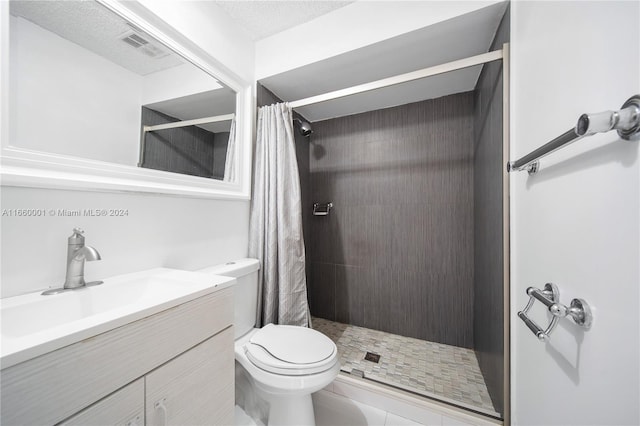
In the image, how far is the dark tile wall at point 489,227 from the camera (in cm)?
110

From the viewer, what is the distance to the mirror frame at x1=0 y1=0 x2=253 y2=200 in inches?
26.1

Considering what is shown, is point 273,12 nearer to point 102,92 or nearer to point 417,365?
point 102,92

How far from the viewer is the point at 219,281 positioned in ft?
2.69

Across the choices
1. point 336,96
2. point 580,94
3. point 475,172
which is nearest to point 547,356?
point 580,94

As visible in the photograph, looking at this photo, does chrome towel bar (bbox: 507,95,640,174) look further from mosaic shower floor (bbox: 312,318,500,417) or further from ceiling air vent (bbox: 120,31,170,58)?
ceiling air vent (bbox: 120,31,170,58)

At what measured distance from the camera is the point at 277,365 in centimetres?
97

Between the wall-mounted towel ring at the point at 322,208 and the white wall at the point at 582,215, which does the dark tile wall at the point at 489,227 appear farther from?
the wall-mounted towel ring at the point at 322,208

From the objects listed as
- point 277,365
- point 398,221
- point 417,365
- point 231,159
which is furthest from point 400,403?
point 231,159

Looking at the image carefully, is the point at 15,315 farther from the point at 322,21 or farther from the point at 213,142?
the point at 322,21

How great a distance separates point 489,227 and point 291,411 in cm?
141

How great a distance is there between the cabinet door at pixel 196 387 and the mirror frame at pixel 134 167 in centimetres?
69

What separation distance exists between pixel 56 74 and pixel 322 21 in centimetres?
135

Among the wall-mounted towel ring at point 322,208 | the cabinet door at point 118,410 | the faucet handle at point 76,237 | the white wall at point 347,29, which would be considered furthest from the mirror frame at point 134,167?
the wall-mounted towel ring at point 322,208

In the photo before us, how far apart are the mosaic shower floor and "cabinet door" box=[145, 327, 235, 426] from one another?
2.80 feet
